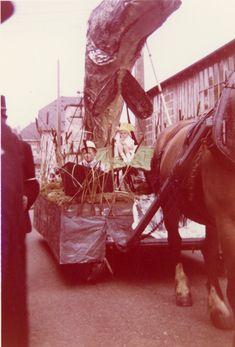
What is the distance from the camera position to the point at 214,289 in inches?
129

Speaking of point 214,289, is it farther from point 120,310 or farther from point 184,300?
point 120,310

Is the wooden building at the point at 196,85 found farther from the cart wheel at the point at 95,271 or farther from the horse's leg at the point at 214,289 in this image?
the horse's leg at the point at 214,289

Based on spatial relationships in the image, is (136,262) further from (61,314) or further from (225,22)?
(225,22)

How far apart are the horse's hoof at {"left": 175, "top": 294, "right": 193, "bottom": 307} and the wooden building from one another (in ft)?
11.6

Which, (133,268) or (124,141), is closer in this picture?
(133,268)

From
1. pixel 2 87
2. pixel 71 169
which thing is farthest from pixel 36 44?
pixel 71 169

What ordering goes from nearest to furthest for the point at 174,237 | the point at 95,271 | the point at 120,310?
the point at 120,310
the point at 174,237
the point at 95,271

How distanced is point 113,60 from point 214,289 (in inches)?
102

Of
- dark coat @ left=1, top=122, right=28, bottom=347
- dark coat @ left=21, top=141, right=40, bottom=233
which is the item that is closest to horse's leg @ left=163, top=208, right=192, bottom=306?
dark coat @ left=21, top=141, right=40, bottom=233

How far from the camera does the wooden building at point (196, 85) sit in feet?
23.5

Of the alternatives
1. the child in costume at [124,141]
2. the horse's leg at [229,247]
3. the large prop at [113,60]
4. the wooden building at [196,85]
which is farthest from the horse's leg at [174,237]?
the wooden building at [196,85]

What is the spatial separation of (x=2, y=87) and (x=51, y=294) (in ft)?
6.72

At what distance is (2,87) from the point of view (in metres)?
2.38

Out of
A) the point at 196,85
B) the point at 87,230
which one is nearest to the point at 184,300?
the point at 87,230
